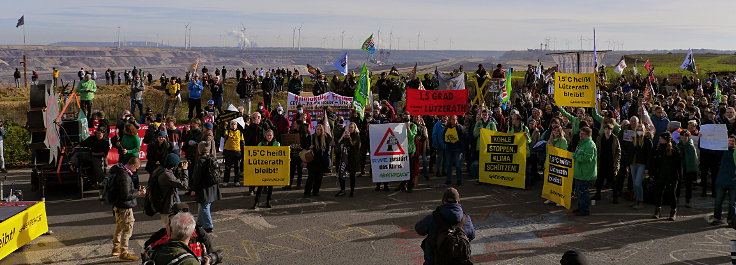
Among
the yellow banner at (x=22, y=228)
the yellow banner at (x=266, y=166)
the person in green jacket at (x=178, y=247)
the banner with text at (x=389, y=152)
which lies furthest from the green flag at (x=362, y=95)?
the person in green jacket at (x=178, y=247)

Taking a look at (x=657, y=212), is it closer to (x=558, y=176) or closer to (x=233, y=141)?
(x=558, y=176)

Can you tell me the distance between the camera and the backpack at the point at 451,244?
253 inches

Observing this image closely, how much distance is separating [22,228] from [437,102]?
10.4 m

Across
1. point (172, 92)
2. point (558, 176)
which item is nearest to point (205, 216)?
point (558, 176)

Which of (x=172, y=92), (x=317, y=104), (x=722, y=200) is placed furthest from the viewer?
(x=172, y=92)

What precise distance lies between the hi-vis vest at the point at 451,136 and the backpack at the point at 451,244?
8984mm

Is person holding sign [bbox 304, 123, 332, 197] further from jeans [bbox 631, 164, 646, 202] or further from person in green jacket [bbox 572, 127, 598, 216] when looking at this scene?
jeans [bbox 631, 164, 646, 202]

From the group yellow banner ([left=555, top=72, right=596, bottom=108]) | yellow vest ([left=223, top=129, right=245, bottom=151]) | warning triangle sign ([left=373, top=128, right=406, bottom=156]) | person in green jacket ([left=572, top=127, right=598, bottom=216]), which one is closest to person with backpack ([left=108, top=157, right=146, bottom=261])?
yellow vest ([left=223, top=129, right=245, bottom=151])

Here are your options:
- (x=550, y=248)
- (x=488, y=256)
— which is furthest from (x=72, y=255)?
(x=550, y=248)

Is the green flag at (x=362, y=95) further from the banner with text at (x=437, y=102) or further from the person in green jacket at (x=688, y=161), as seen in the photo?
the person in green jacket at (x=688, y=161)

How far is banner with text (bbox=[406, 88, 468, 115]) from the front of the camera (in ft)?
56.3

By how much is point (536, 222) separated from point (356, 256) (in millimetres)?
3930

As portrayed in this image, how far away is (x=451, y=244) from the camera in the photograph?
6.41 meters

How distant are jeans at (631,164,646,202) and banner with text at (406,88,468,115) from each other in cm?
503
